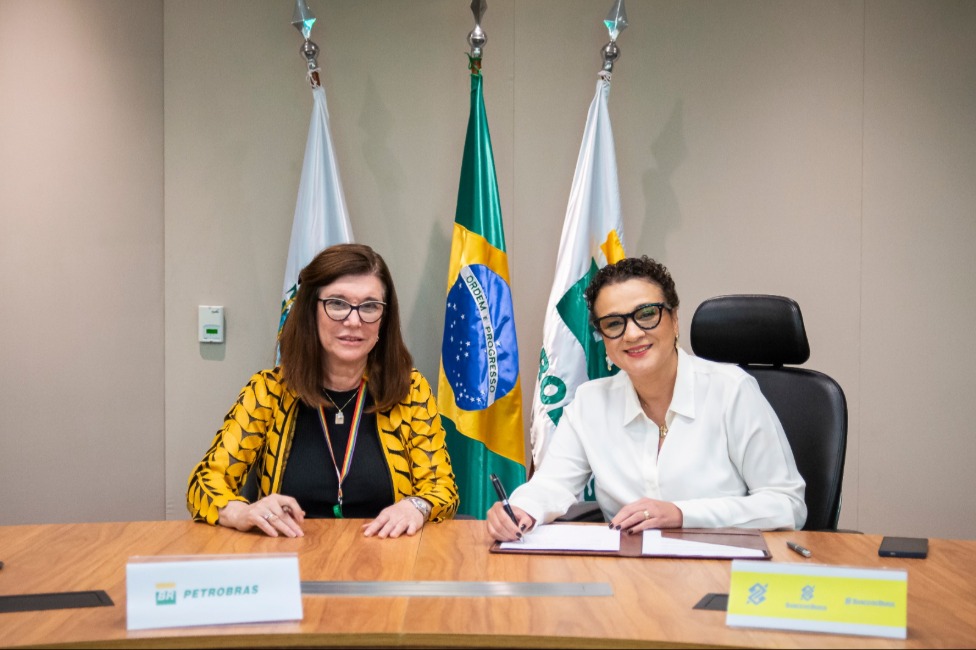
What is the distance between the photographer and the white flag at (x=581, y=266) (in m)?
3.17

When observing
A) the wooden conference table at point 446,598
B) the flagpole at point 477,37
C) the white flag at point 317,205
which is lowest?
the wooden conference table at point 446,598

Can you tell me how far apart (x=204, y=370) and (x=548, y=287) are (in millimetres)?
1440

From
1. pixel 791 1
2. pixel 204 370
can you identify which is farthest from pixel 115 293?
pixel 791 1

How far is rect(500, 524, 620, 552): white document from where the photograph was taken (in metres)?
1.76

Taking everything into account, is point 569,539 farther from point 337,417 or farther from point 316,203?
point 316,203

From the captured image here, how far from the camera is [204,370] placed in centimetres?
351

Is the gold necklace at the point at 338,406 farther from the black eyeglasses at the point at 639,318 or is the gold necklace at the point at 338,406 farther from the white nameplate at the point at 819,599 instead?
the white nameplate at the point at 819,599

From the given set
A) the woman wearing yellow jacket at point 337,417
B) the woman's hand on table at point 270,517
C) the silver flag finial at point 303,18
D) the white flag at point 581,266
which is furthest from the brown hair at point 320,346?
the silver flag finial at point 303,18

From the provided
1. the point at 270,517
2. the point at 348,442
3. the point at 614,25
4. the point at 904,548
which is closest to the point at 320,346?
the point at 348,442

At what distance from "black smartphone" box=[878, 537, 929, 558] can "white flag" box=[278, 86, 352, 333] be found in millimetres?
2138

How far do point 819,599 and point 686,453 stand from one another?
2.70 feet

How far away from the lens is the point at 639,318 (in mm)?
2158

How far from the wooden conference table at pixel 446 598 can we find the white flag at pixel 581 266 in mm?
1227

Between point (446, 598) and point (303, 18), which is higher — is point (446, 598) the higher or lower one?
the lower one
